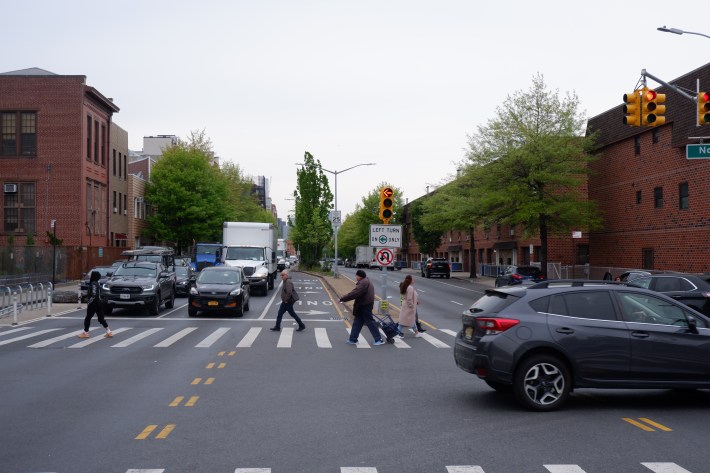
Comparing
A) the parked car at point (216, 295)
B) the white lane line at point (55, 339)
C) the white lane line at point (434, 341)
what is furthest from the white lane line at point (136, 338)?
the white lane line at point (434, 341)

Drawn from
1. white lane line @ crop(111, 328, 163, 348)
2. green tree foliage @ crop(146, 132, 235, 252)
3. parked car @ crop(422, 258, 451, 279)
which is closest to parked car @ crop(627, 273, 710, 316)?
white lane line @ crop(111, 328, 163, 348)

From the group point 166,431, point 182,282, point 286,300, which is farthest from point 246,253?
point 166,431

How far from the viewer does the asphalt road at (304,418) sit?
691cm

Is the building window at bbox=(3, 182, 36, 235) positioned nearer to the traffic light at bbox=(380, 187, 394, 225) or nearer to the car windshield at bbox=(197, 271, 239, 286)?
the car windshield at bbox=(197, 271, 239, 286)

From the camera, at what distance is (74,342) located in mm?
16828

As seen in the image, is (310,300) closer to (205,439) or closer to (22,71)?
(205,439)

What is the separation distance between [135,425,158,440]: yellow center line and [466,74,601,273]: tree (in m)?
32.7

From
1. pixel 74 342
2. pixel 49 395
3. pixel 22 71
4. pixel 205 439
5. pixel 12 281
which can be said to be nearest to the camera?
pixel 205 439

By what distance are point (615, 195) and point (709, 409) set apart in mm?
35925

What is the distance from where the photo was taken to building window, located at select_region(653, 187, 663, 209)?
37.6 meters

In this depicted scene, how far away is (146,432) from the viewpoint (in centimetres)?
804

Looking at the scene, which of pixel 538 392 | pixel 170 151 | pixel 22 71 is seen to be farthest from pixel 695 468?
pixel 170 151

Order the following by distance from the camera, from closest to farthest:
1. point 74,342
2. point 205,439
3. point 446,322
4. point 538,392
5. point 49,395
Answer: point 205,439
point 538,392
point 49,395
point 74,342
point 446,322

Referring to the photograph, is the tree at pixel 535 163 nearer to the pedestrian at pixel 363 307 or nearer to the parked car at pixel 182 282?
the parked car at pixel 182 282
